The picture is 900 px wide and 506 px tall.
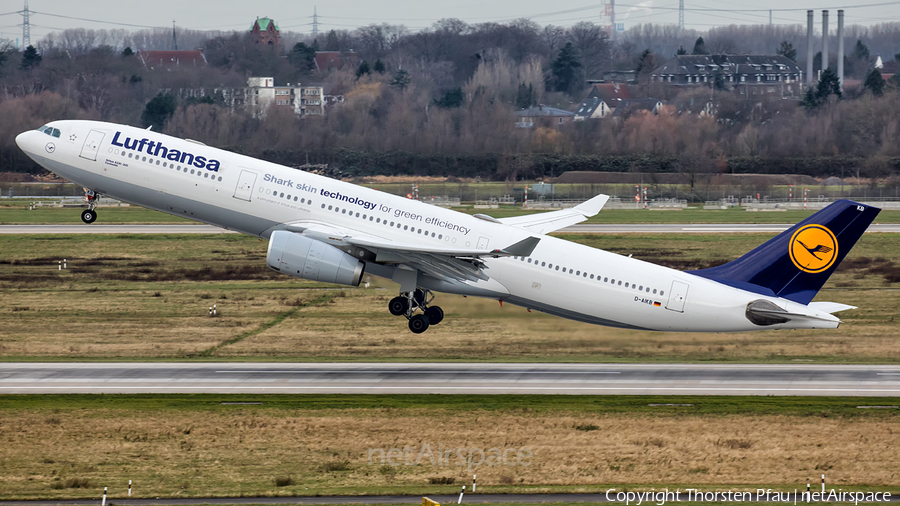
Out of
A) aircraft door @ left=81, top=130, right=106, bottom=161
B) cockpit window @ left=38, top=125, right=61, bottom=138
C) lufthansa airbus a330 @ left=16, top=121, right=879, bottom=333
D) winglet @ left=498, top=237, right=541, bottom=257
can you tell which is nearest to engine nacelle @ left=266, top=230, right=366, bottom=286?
lufthansa airbus a330 @ left=16, top=121, right=879, bottom=333

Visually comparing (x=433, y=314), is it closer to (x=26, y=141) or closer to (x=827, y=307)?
(x=827, y=307)

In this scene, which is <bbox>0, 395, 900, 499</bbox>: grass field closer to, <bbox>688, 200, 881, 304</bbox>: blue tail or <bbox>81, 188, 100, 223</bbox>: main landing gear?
<bbox>688, 200, 881, 304</bbox>: blue tail

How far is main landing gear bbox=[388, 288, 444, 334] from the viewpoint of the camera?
42.9m

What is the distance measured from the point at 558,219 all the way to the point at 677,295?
757 cm

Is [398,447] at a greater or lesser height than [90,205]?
lesser

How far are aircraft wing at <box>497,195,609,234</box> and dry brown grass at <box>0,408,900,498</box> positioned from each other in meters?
11.7

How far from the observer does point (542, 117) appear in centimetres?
16950

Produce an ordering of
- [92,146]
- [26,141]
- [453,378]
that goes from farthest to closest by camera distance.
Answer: [453,378]
[26,141]
[92,146]

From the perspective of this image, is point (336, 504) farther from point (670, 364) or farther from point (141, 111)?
point (141, 111)

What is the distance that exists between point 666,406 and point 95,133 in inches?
1033

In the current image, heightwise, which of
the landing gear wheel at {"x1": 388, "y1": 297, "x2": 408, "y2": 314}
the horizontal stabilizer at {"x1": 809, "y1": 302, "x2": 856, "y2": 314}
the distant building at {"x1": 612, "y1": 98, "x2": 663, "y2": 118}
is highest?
the distant building at {"x1": 612, "y1": 98, "x2": 663, "y2": 118}

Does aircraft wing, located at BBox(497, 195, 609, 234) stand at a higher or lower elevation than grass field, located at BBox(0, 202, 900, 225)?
higher

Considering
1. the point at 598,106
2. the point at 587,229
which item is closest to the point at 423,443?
the point at 587,229

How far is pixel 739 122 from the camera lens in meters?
168
